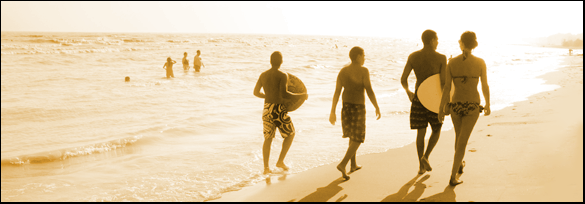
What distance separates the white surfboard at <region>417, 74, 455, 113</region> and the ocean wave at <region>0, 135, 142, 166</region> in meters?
4.98

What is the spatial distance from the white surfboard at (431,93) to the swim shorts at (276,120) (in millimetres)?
1473

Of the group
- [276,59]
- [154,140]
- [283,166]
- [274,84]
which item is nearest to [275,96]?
[274,84]

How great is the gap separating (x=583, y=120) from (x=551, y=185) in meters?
3.72

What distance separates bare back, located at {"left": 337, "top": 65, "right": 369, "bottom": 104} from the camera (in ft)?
13.7

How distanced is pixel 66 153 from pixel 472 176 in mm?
5650

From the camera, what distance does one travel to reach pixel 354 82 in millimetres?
4184

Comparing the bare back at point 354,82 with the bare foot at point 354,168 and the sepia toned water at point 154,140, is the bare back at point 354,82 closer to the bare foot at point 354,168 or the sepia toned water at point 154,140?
the bare foot at point 354,168

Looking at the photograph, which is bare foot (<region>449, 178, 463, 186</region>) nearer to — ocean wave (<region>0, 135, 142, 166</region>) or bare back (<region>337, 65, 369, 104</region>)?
bare back (<region>337, 65, 369, 104</region>)

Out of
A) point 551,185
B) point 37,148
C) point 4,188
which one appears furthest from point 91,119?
point 551,185

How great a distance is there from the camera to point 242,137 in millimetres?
7402

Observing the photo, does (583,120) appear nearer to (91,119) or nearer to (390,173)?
(390,173)

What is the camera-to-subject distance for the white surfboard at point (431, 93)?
410 cm

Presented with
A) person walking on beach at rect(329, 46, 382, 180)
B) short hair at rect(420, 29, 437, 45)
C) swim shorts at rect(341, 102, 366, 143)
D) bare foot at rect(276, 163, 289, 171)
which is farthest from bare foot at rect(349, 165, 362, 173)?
short hair at rect(420, 29, 437, 45)

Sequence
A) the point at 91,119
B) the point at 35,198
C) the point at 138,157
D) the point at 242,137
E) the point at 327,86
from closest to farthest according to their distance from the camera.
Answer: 1. the point at 35,198
2. the point at 138,157
3. the point at 242,137
4. the point at 91,119
5. the point at 327,86
